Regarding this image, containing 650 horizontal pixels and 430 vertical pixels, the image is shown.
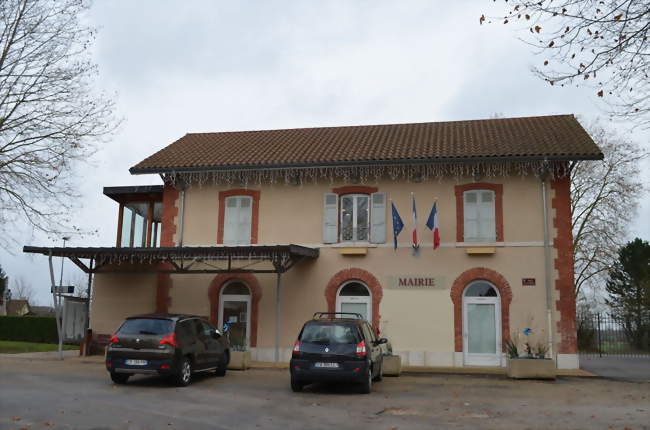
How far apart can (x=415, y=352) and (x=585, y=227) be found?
58.5 ft

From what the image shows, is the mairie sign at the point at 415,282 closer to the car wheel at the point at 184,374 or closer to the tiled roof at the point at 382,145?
A: the tiled roof at the point at 382,145

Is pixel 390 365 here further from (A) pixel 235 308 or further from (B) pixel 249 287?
(A) pixel 235 308

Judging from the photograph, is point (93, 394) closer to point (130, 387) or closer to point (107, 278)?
point (130, 387)

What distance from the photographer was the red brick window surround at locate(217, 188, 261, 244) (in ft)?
65.7

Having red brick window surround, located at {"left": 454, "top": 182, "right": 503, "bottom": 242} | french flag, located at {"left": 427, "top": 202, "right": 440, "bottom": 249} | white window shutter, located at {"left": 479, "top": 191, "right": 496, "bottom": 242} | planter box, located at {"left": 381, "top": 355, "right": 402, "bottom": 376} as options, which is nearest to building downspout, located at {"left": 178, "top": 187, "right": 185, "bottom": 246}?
french flag, located at {"left": 427, "top": 202, "right": 440, "bottom": 249}

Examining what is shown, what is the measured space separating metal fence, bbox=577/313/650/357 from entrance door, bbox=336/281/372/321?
1284cm

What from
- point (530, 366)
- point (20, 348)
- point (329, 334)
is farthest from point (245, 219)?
point (20, 348)

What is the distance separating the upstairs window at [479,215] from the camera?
18.6 metres

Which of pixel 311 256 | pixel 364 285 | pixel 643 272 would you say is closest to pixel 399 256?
pixel 364 285

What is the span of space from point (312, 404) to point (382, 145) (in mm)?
11319

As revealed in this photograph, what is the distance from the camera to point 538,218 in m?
18.4

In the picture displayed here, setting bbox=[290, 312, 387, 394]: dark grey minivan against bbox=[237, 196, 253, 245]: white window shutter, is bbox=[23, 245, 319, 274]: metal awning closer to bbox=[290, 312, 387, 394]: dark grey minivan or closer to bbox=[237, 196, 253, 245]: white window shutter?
bbox=[237, 196, 253, 245]: white window shutter

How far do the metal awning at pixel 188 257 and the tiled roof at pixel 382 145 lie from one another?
9.37 ft

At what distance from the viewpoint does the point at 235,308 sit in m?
20.0
